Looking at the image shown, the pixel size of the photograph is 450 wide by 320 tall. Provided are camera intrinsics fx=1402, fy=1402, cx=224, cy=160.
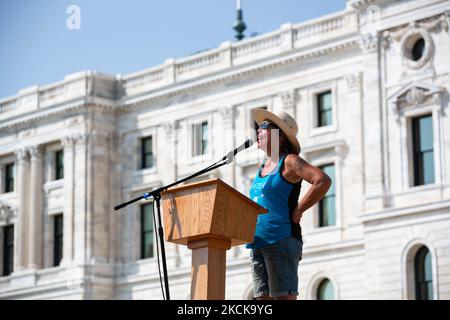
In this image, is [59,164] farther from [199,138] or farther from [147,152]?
[199,138]

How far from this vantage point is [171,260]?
45.2m

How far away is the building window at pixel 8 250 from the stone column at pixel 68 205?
3270 millimetres

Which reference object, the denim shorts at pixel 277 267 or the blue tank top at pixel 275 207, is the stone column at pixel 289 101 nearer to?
the blue tank top at pixel 275 207

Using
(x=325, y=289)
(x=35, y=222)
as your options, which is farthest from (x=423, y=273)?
(x=35, y=222)

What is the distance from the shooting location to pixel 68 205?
155 feet

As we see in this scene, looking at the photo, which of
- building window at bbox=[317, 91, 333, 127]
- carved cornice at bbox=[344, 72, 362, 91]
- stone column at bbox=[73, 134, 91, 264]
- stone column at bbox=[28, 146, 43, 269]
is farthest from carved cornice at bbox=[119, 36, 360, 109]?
stone column at bbox=[28, 146, 43, 269]

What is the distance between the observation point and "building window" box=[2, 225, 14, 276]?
49719 mm

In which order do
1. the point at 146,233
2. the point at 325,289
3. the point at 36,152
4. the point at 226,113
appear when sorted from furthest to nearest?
the point at 36,152 → the point at 146,233 → the point at 226,113 → the point at 325,289

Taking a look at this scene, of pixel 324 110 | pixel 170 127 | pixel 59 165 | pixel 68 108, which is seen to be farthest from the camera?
pixel 59 165

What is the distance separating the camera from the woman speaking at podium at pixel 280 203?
9.25 metres

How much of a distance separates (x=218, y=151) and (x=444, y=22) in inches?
403

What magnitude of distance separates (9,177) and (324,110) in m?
14.1

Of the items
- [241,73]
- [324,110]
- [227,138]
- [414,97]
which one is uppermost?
[241,73]

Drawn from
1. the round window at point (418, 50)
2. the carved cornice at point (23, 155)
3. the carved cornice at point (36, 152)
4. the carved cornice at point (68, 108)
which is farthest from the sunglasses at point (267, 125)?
the carved cornice at point (23, 155)
